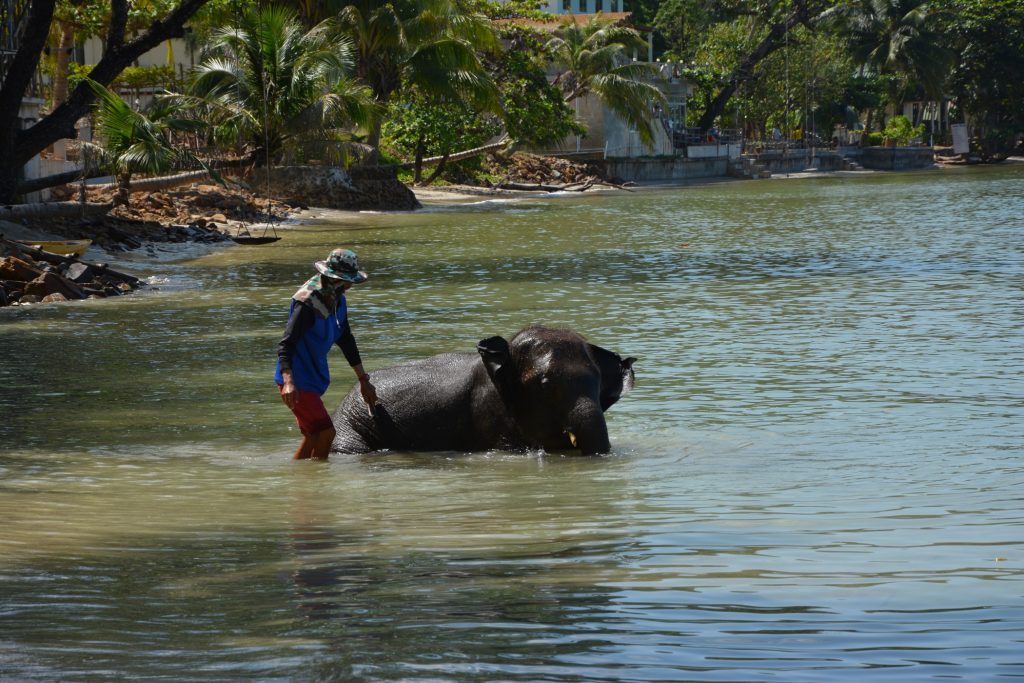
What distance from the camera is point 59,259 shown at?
20.2m

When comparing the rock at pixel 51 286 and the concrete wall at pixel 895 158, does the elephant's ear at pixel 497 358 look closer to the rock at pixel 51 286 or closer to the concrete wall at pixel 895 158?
the rock at pixel 51 286

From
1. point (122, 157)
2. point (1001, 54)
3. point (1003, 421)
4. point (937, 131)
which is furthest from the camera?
point (937, 131)

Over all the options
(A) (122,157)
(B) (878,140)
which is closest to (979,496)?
(A) (122,157)

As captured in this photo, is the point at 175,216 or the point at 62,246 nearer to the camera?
the point at 62,246

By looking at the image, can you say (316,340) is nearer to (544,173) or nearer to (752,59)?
(544,173)

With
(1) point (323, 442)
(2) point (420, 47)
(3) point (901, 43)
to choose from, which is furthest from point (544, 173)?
(1) point (323, 442)

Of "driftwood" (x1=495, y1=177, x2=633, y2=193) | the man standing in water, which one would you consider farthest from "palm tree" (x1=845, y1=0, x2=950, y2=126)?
the man standing in water

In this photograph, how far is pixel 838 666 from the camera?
433 centimetres

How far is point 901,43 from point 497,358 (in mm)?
75204

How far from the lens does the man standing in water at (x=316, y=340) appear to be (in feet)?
26.2

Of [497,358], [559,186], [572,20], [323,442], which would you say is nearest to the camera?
[497,358]

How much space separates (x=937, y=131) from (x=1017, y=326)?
82.0 m

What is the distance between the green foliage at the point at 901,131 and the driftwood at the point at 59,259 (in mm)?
67887

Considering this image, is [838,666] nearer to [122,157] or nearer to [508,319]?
[508,319]
